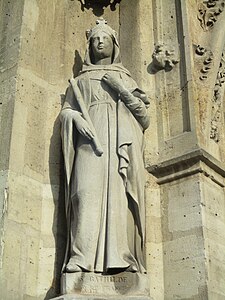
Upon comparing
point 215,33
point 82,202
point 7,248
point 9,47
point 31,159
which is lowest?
point 7,248

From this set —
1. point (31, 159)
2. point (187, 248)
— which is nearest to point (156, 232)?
point (187, 248)

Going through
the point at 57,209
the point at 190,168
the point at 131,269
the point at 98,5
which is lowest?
the point at 131,269

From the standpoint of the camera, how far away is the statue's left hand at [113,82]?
16.6 feet

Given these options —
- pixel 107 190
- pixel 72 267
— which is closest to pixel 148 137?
pixel 107 190

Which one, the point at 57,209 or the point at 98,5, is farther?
the point at 98,5

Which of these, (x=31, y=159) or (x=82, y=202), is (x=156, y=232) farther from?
(x=31, y=159)

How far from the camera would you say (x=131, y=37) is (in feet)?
20.2

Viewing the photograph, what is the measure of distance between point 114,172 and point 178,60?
5.15 ft

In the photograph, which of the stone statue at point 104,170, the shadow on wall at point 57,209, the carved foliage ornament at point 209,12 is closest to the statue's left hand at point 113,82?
the stone statue at point 104,170

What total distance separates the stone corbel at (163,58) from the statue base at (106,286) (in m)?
2.22

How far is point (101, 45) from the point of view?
17.8 feet

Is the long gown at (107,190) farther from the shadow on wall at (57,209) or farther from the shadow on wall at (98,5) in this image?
the shadow on wall at (98,5)

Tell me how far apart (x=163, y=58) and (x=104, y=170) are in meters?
1.59

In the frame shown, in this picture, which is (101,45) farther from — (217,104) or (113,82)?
(217,104)
